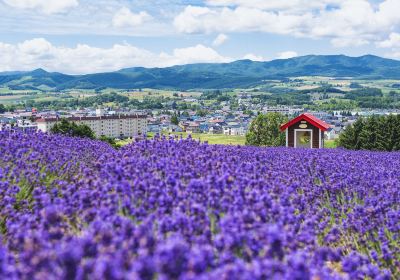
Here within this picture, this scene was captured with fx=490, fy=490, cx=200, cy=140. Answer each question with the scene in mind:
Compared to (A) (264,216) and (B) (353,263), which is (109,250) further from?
(B) (353,263)

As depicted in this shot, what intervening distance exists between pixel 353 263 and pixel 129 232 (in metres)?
1.56

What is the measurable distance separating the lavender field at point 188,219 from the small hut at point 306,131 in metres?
12.5

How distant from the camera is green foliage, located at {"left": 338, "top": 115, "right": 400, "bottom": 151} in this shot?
31094 millimetres

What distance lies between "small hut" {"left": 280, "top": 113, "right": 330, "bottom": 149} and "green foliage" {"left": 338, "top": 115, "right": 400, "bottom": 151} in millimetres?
12383

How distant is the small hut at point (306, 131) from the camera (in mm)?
18938

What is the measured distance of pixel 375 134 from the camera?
32750mm

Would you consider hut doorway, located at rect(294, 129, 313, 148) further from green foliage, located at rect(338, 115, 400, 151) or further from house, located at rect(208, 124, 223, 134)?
house, located at rect(208, 124, 223, 134)

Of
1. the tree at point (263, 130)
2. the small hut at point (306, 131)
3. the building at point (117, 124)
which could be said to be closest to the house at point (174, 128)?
the building at point (117, 124)

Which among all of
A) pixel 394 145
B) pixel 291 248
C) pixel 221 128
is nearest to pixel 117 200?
pixel 291 248

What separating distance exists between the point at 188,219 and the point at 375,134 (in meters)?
32.2

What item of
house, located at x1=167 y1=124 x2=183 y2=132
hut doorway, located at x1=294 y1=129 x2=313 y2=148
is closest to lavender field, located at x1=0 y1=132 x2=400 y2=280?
hut doorway, located at x1=294 y1=129 x2=313 y2=148

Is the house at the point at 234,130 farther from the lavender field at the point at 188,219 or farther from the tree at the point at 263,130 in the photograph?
the lavender field at the point at 188,219

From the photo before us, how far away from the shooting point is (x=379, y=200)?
475 centimetres

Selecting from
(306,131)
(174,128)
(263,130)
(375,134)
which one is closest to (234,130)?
(174,128)
